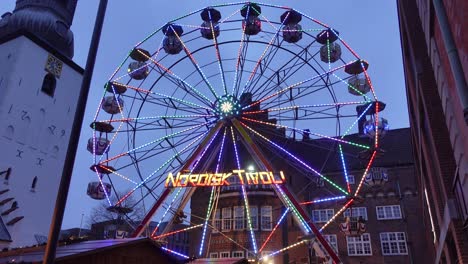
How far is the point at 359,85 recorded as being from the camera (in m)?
23.0

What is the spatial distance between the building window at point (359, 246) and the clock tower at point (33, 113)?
94.8 feet

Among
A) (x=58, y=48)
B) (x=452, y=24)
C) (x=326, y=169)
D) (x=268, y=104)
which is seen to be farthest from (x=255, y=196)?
(x=452, y=24)

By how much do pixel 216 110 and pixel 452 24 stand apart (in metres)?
16.5

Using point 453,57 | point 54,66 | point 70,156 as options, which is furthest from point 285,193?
point 54,66

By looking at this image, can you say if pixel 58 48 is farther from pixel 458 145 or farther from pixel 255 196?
pixel 458 145

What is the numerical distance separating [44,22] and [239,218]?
33081 millimetres

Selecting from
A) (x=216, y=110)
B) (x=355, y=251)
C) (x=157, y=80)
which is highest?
(x=157, y=80)

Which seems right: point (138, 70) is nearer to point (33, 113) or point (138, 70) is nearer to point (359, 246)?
point (33, 113)

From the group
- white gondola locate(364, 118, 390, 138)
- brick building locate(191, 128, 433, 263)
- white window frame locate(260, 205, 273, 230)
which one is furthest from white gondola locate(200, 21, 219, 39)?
white window frame locate(260, 205, 273, 230)

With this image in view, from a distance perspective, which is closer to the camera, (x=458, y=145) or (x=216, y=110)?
(x=458, y=145)

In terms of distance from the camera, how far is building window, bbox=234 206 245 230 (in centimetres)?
4109

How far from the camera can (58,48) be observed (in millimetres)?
52406

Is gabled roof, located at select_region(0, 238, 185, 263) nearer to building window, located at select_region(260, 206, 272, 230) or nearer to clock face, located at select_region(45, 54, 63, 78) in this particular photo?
building window, located at select_region(260, 206, 272, 230)

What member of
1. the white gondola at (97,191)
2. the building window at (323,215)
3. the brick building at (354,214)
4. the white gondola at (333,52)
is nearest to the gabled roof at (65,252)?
the white gondola at (97,191)
